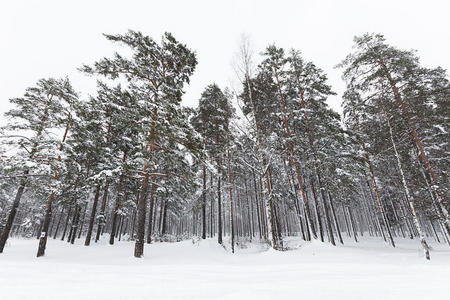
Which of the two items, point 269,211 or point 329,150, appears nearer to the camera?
point 269,211

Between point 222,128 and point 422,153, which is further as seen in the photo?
point 222,128

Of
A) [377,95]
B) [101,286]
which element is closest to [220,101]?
[377,95]

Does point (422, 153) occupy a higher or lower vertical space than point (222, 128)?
lower

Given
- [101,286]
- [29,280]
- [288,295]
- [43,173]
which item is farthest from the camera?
[43,173]

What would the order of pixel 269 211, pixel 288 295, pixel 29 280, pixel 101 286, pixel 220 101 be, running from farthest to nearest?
pixel 220 101 < pixel 269 211 < pixel 29 280 < pixel 101 286 < pixel 288 295

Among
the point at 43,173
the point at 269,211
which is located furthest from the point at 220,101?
the point at 43,173

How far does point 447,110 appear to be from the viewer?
1159cm

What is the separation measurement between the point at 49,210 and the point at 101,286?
11.1 metres

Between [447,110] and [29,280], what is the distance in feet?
69.4

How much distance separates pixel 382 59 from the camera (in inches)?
440

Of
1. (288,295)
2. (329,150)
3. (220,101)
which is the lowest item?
(288,295)

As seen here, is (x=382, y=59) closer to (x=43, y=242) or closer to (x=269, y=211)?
(x=269, y=211)

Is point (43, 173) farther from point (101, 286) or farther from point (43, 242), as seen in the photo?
point (101, 286)

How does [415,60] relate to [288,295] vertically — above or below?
above
